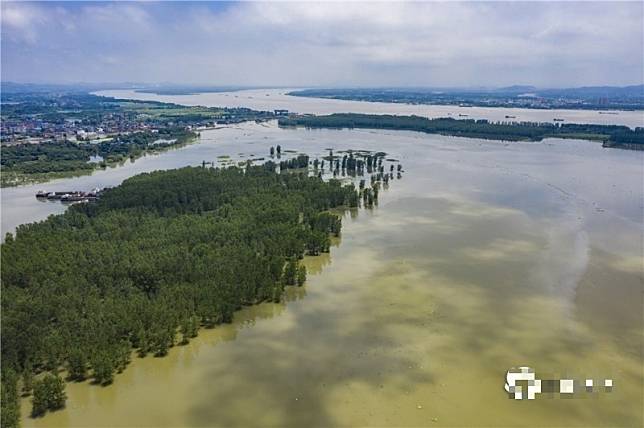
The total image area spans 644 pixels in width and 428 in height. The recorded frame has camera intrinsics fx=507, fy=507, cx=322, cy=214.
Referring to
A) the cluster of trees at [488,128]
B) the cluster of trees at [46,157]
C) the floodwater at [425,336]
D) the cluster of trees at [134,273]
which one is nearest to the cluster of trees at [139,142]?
the cluster of trees at [46,157]

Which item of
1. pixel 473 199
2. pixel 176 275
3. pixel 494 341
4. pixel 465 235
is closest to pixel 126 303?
pixel 176 275

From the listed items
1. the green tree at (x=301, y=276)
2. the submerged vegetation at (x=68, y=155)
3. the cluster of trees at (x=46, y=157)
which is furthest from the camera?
the cluster of trees at (x=46, y=157)

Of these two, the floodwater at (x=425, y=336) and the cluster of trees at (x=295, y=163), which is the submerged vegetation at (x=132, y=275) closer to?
the floodwater at (x=425, y=336)

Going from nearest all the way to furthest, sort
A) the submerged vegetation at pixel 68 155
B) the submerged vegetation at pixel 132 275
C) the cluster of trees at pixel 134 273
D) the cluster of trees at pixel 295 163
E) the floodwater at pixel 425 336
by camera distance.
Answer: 1. the floodwater at pixel 425 336
2. the submerged vegetation at pixel 132 275
3. the cluster of trees at pixel 134 273
4. the submerged vegetation at pixel 68 155
5. the cluster of trees at pixel 295 163

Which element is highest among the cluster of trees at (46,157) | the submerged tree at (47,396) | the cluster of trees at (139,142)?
the cluster of trees at (139,142)

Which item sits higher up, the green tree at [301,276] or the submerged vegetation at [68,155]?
the submerged vegetation at [68,155]

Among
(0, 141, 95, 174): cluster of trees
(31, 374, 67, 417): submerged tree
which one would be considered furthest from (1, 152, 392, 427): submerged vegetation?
(0, 141, 95, 174): cluster of trees

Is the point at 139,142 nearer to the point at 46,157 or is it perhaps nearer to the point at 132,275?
the point at 46,157

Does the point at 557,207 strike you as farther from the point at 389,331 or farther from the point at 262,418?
the point at 262,418
